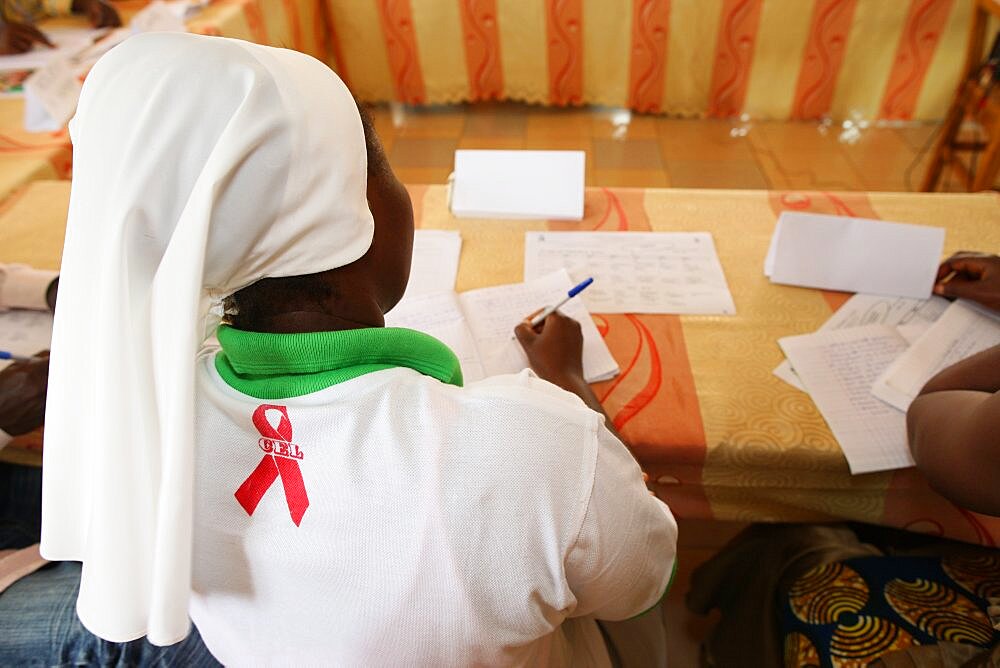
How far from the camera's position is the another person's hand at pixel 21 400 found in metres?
0.93

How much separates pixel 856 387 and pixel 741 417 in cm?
19

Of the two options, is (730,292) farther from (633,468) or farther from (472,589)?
(472,589)

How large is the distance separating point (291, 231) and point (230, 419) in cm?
17

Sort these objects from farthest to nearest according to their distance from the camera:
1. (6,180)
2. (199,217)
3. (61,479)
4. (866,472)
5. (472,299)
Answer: (6,180), (472,299), (866,472), (61,479), (199,217)

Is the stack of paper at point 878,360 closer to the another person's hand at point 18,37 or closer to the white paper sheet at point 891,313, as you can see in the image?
the white paper sheet at point 891,313

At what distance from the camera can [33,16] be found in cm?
229

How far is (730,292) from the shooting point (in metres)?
1.11

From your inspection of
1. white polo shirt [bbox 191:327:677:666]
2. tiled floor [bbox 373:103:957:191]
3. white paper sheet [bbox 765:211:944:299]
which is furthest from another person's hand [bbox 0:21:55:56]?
white paper sheet [bbox 765:211:944:299]

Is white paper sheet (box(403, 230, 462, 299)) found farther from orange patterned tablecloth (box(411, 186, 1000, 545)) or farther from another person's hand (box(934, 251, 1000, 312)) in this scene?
another person's hand (box(934, 251, 1000, 312))

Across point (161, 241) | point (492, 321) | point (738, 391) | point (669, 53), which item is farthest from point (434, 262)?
point (669, 53)

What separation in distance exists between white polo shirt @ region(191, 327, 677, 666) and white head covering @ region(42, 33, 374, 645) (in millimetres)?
57

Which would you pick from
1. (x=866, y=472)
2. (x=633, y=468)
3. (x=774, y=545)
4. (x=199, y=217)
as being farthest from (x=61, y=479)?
(x=774, y=545)

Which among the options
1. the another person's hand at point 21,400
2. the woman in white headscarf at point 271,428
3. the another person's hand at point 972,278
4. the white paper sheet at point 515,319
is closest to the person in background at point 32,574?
the another person's hand at point 21,400

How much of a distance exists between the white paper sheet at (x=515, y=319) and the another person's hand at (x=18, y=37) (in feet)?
6.32
